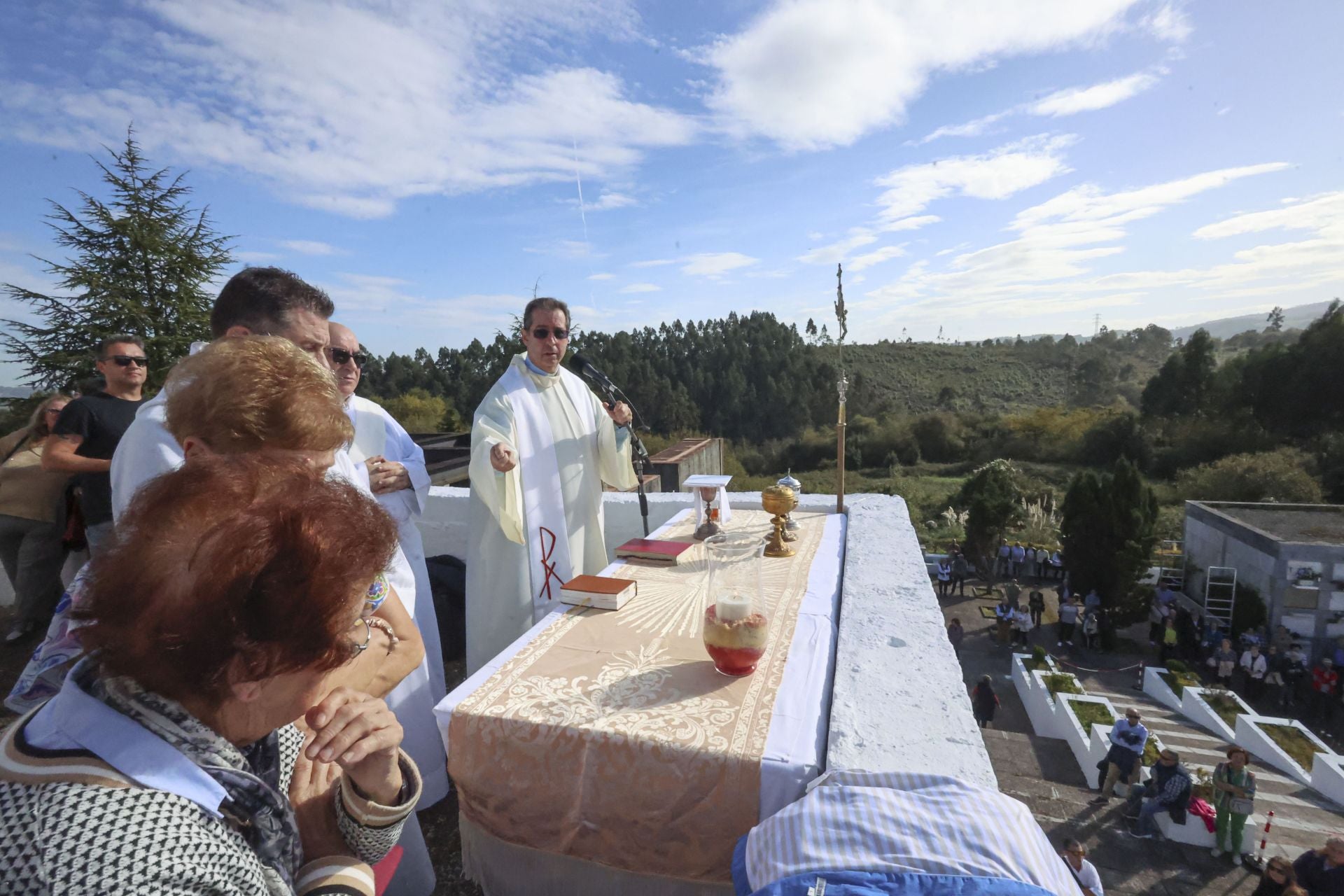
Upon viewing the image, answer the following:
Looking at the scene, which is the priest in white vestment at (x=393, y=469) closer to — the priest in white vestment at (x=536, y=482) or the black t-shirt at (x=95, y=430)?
the priest in white vestment at (x=536, y=482)

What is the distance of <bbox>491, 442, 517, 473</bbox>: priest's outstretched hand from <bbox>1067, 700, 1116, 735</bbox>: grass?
34.2ft

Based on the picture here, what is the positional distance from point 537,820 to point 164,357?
15.2m

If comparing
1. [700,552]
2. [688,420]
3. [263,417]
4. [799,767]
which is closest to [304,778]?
[263,417]

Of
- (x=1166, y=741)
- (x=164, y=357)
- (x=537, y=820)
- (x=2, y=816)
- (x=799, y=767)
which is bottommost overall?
(x=1166, y=741)

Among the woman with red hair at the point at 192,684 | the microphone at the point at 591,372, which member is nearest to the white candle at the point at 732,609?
the woman with red hair at the point at 192,684

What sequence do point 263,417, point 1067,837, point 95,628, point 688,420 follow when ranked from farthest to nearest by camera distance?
point 688,420
point 1067,837
point 263,417
point 95,628

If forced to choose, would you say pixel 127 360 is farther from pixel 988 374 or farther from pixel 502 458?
pixel 988 374

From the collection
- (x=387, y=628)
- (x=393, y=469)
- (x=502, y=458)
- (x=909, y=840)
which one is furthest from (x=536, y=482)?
(x=909, y=840)

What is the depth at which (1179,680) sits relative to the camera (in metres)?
12.7

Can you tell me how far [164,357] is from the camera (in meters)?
13.0

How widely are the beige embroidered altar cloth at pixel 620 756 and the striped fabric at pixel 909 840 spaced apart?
0.89 ft

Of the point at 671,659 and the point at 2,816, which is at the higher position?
the point at 2,816

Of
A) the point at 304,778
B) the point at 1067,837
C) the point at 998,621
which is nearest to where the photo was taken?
the point at 304,778

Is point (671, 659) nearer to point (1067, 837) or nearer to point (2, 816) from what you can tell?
point (2, 816)
